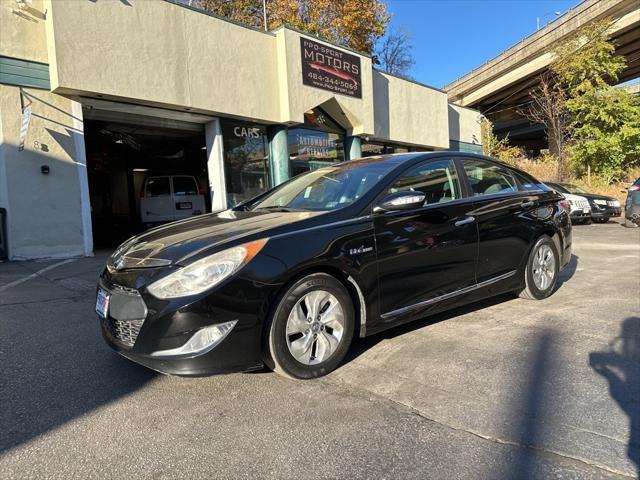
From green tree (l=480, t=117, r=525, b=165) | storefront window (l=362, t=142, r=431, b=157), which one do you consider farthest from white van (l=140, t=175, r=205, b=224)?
green tree (l=480, t=117, r=525, b=165)

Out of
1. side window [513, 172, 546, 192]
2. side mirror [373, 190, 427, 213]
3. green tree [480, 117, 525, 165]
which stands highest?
green tree [480, 117, 525, 165]

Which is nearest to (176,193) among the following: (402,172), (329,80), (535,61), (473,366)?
(329,80)

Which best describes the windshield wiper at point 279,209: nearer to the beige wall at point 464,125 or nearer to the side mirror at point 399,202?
the side mirror at point 399,202

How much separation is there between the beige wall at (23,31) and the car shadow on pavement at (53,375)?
668 centimetres

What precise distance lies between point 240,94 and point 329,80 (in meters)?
3.35

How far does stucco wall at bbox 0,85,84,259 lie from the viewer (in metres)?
8.98

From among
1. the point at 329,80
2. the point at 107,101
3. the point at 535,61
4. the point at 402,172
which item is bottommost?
the point at 402,172

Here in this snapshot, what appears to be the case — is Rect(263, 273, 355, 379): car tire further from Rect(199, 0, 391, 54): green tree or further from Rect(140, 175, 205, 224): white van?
Rect(199, 0, 391, 54): green tree

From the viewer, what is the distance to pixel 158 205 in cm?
1360

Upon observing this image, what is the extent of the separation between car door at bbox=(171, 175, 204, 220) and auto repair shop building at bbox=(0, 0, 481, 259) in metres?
0.97

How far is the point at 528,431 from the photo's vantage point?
257cm

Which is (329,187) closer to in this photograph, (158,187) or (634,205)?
(158,187)

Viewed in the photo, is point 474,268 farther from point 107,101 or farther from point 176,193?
point 176,193

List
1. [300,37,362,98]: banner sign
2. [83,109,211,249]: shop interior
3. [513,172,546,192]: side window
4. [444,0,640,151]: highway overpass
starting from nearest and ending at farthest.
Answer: [513,172,546,192]: side window → [300,37,362,98]: banner sign → [83,109,211,249]: shop interior → [444,0,640,151]: highway overpass
